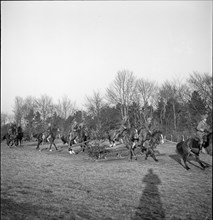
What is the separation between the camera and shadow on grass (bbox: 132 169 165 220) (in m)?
3.65

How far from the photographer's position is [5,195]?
4605 millimetres

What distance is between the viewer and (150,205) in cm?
411

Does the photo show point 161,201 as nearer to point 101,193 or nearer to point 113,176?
point 101,193

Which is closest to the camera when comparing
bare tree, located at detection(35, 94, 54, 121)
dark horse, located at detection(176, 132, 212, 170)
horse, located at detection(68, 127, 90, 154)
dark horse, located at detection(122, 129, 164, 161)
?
dark horse, located at detection(176, 132, 212, 170)

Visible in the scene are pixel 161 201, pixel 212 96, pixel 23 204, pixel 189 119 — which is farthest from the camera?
pixel 189 119

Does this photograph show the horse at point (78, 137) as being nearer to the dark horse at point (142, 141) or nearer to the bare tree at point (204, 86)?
the dark horse at point (142, 141)

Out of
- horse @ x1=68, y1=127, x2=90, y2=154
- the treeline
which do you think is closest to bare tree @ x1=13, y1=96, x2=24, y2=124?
the treeline

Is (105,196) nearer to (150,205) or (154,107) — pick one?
(150,205)

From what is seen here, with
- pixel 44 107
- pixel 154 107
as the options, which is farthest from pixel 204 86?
pixel 44 107

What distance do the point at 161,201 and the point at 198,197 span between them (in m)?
1.21

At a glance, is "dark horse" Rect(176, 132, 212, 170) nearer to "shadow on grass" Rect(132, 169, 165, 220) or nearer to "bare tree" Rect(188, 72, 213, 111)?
"shadow on grass" Rect(132, 169, 165, 220)

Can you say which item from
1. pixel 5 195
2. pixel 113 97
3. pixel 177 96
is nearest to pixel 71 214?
pixel 5 195

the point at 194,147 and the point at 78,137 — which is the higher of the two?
the point at 194,147

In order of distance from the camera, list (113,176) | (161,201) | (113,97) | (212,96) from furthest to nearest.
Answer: (113,97), (212,96), (113,176), (161,201)
